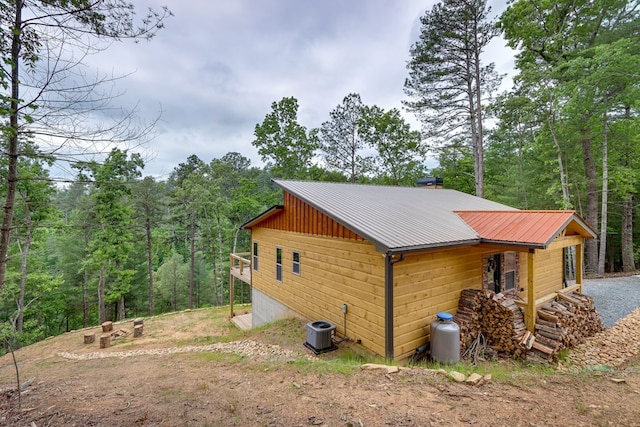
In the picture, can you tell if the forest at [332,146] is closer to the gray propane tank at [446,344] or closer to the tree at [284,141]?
the tree at [284,141]

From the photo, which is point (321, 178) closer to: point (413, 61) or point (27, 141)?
point (413, 61)

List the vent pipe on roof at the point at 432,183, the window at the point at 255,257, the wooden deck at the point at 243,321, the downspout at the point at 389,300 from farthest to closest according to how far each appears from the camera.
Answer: the vent pipe on roof at the point at 432,183 < the wooden deck at the point at 243,321 < the window at the point at 255,257 < the downspout at the point at 389,300

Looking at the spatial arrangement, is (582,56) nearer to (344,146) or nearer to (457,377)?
(344,146)

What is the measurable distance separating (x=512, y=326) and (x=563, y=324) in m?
1.53

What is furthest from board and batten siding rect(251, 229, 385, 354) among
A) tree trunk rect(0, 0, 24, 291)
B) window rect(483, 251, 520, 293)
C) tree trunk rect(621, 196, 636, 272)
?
tree trunk rect(621, 196, 636, 272)

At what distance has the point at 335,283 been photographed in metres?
6.71

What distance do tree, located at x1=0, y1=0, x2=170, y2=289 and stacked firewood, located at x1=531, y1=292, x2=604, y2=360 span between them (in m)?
8.39

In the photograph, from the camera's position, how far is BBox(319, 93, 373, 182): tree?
19828 mm

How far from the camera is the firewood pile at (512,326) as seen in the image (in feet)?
19.3

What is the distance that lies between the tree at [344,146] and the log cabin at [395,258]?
423 inches

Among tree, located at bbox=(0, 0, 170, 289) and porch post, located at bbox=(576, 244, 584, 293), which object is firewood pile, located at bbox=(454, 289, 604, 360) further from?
tree, located at bbox=(0, 0, 170, 289)

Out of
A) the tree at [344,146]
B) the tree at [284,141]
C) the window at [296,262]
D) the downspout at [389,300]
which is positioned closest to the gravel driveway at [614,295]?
the downspout at [389,300]

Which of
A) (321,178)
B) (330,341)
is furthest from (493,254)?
(321,178)

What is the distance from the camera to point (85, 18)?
3412 millimetres
